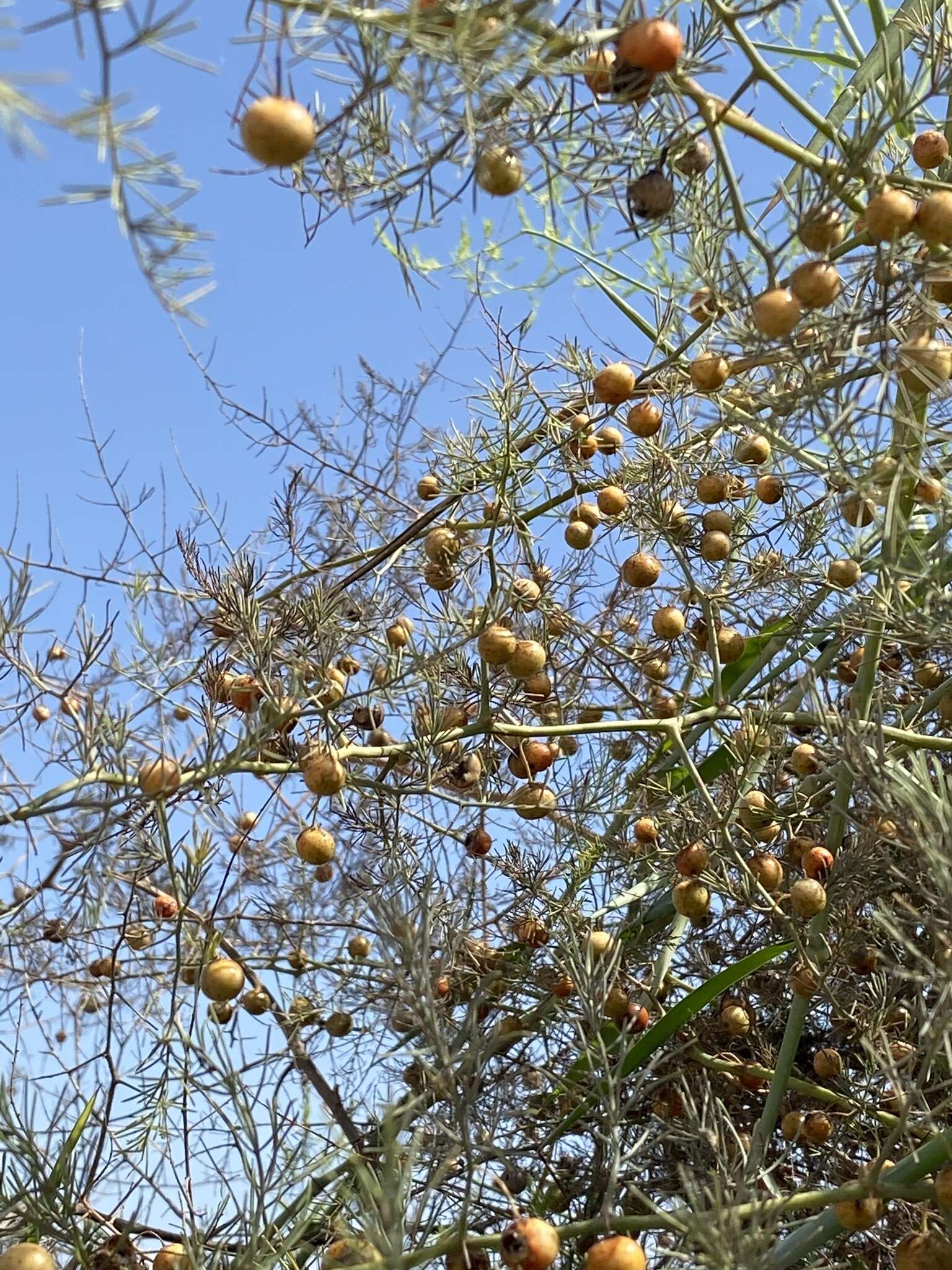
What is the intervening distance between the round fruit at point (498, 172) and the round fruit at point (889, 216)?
0.67 feet

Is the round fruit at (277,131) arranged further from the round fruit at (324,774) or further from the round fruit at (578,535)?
the round fruit at (578,535)

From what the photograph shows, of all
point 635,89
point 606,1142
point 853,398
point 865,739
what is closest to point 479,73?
point 635,89

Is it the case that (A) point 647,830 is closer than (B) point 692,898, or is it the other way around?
(B) point 692,898

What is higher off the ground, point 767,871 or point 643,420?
point 643,420

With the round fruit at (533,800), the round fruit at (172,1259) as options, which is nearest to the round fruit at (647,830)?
the round fruit at (533,800)

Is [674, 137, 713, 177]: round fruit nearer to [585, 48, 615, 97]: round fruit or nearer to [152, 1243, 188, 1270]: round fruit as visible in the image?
[585, 48, 615, 97]: round fruit

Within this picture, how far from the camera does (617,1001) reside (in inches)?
38.3

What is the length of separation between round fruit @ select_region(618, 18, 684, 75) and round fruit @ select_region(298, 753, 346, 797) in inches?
19.7

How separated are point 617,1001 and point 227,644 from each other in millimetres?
464

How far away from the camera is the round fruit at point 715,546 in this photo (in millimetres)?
1156

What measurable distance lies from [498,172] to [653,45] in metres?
0.12

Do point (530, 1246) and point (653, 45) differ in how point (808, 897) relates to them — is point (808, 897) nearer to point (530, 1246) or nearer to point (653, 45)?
point (530, 1246)

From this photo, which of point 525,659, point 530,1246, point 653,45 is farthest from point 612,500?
point 530,1246

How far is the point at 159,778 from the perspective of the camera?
2.65ft
